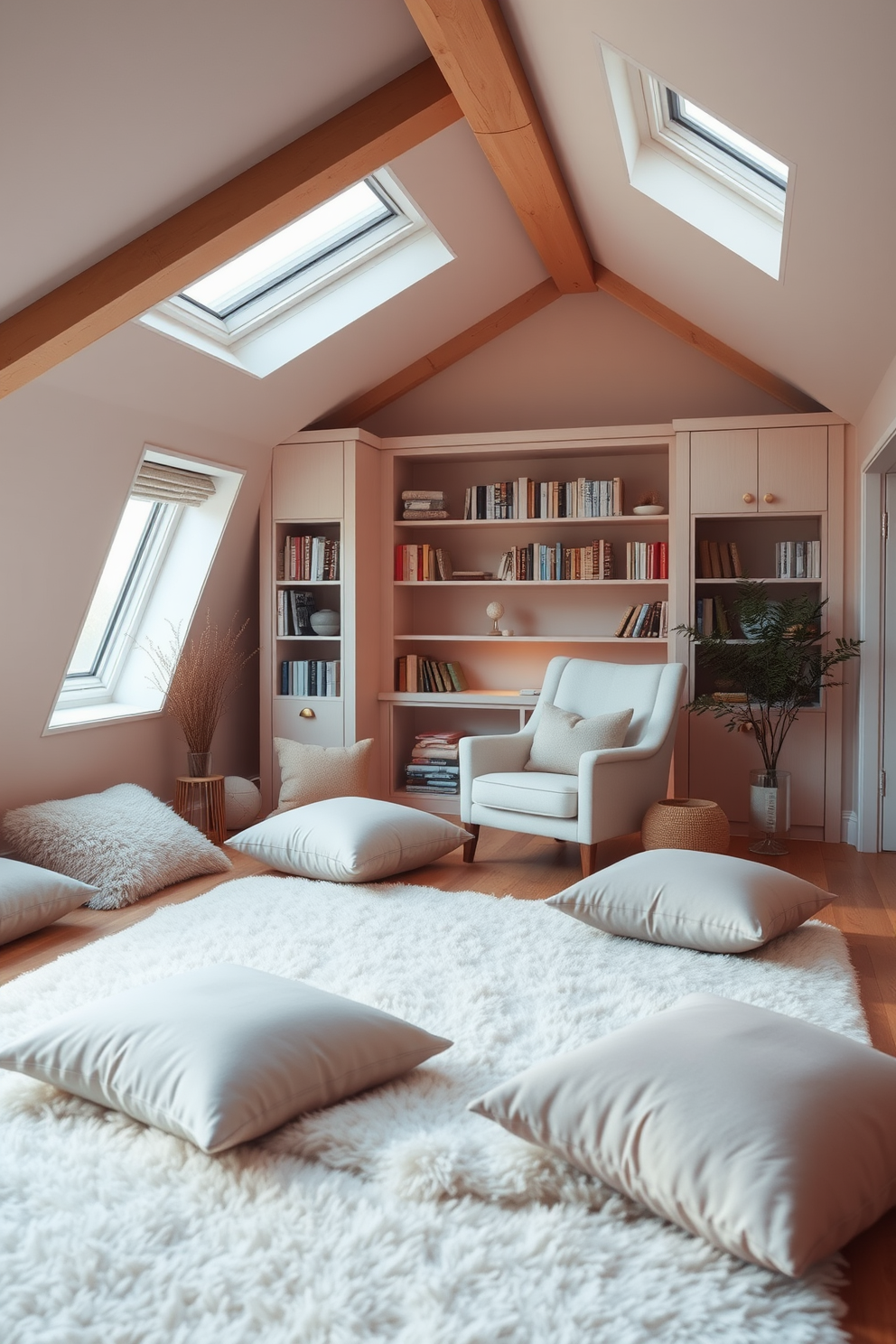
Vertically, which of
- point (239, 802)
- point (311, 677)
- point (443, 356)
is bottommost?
point (239, 802)

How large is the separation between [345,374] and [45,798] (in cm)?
257

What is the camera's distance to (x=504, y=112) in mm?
3602

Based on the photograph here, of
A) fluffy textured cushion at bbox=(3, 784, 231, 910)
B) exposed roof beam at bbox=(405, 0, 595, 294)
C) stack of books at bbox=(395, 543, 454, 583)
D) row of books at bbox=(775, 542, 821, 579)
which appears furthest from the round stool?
exposed roof beam at bbox=(405, 0, 595, 294)

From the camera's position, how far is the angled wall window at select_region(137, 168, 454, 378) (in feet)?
14.7

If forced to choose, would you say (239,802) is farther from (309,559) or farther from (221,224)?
(221,224)

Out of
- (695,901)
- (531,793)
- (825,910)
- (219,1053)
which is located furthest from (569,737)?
(219,1053)

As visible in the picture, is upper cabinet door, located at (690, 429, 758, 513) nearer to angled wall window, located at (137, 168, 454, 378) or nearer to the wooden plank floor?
angled wall window, located at (137, 168, 454, 378)

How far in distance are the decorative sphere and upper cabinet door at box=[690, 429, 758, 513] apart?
2.63m

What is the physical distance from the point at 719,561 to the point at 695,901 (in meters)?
2.61

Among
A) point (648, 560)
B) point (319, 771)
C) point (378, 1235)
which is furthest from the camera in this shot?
point (648, 560)

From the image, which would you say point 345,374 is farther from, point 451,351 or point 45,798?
point 45,798

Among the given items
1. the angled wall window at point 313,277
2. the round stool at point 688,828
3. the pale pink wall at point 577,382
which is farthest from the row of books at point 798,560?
the angled wall window at point 313,277

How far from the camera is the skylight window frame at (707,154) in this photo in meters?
3.58

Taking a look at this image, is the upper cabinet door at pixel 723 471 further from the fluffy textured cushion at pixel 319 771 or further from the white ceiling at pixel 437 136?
the fluffy textured cushion at pixel 319 771
